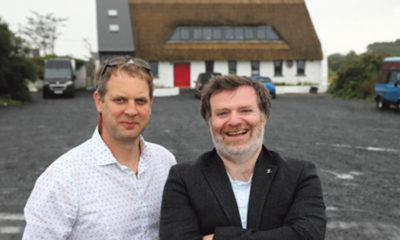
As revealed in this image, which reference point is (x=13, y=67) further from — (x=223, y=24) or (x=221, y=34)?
(x=223, y=24)

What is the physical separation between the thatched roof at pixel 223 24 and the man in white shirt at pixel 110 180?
33.4 m

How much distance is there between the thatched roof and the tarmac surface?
19.3m

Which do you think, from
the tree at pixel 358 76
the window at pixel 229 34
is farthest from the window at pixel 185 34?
the tree at pixel 358 76

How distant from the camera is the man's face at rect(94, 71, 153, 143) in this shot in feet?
7.98

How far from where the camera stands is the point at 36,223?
218 centimetres

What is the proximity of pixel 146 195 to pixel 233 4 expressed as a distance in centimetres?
3830

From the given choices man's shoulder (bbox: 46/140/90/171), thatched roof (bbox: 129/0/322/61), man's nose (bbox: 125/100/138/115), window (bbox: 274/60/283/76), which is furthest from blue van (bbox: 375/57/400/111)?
window (bbox: 274/60/283/76)

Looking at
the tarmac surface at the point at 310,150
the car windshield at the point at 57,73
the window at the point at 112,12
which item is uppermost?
the window at the point at 112,12

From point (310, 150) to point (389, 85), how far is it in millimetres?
11033

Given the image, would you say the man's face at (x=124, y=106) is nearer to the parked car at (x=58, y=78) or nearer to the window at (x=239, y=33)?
the parked car at (x=58, y=78)

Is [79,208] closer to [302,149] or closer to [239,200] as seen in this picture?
[239,200]

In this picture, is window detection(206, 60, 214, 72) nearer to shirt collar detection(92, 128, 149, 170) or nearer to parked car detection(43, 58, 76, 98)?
parked car detection(43, 58, 76, 98)

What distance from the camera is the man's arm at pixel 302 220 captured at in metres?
2.29

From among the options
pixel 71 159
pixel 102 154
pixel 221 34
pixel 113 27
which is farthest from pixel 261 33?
pixel 71 159
